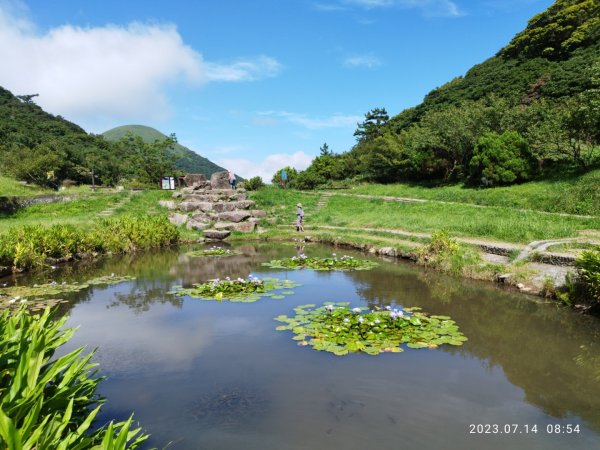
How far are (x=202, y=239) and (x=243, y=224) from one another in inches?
107

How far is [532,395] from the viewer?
5.75 m

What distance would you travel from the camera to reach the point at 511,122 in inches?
1045

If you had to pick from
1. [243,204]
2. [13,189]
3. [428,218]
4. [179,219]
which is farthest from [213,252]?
[13,189]

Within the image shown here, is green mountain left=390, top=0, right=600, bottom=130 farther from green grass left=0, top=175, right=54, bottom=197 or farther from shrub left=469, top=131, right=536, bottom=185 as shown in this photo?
green grass left=0, top=175, right=54, bottom=197

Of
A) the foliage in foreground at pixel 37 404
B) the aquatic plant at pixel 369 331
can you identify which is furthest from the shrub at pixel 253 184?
the foliage in foreground at pixel 37 404

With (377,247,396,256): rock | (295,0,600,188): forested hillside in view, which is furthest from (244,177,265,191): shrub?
(377,247,396,256): rock

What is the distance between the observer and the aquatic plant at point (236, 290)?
1051 centimetres

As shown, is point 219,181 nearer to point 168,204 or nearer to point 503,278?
point 168,204

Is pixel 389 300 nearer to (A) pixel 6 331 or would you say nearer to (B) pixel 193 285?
(B) pixel 193 285

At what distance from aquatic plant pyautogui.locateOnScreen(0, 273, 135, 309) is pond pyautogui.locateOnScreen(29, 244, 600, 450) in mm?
945

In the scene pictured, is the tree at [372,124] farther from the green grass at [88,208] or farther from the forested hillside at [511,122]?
the green grass at [88,208]

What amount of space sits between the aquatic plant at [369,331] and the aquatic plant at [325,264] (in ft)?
17.6

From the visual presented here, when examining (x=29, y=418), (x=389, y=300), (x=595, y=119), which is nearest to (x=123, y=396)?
(x=29, y=418)

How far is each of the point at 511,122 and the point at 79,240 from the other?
26.6 m
